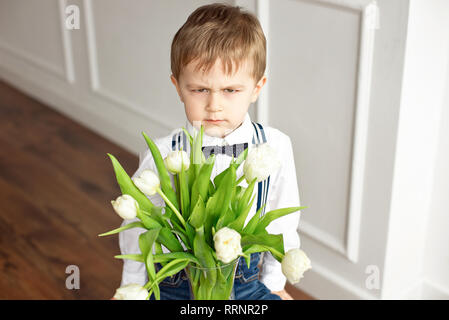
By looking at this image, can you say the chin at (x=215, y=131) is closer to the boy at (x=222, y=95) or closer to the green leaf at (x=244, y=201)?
the boy at (x=222, y=95)

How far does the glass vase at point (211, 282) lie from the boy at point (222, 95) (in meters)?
0.06

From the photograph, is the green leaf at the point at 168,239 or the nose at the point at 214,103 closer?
the green leaf at the point at 168,239

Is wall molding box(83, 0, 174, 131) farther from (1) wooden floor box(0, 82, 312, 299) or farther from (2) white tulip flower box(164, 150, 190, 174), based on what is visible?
(2) white tulip flower box(164, 150, 190, 174)

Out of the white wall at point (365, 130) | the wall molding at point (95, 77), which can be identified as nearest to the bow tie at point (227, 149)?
the white wall at point (365, 130)

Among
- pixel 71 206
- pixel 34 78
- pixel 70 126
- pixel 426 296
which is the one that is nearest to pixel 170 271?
pixel 426 296

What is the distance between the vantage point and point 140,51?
293 centimetres

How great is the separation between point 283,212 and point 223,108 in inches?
10.9

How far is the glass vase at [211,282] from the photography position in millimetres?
897

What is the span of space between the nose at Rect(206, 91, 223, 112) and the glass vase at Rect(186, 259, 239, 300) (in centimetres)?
32

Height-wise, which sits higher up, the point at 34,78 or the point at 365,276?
the point at 34,78

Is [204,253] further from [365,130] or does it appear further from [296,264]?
[365,130]

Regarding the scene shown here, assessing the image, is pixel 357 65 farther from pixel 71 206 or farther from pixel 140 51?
pixel 71 206

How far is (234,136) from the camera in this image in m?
1.25

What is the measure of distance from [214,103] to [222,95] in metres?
0.02
